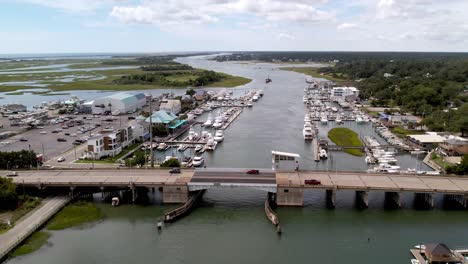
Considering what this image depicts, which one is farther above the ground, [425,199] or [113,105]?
[113,105]

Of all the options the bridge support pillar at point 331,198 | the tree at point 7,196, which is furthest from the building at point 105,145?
the bridge support pillar at point 331,198

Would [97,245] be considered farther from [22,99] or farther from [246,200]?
[22,99]

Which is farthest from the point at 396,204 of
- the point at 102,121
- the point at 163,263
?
the point at 102,121

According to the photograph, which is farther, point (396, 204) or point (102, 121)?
point (102, 121)

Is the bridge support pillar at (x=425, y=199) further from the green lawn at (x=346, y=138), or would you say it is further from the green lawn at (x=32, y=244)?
the green lawn at (x=32, y=244)

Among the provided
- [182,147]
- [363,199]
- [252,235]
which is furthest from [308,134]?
[252,235]

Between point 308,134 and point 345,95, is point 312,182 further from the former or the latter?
point 345,95
